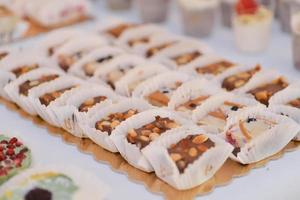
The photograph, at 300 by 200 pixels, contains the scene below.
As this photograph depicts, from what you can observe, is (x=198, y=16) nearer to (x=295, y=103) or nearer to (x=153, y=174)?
(x=295, y=103)

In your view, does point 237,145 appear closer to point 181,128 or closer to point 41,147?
point 181,128

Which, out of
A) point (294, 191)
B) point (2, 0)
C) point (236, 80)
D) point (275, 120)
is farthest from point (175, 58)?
point (2, 0)

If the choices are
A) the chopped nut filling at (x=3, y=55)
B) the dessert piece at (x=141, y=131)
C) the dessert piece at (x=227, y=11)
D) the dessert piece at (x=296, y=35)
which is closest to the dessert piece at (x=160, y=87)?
the dessert piece at (x=141, y=131)

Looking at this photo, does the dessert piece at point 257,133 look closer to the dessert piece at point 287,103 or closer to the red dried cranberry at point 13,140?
the dessert piece at point 287,103

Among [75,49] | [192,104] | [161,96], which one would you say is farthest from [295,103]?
[75,49]

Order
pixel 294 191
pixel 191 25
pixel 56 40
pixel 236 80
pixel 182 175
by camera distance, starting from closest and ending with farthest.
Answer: pixel 182 175, pixel 294 191, pixel 236 80, pixel 56 40, pixel 191 25
